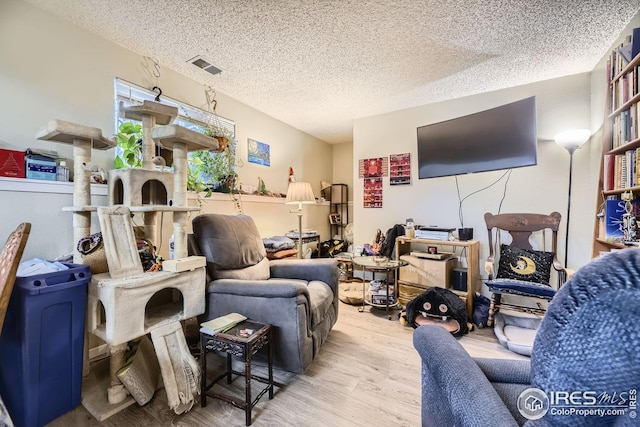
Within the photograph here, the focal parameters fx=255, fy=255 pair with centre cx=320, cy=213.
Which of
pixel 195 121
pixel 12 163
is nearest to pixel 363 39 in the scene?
pixel 195 121

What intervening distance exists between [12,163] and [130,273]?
1.05 metres

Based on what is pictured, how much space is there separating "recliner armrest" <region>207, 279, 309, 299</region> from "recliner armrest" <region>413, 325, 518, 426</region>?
75 centimetres

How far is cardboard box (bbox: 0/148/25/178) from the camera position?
1.50m

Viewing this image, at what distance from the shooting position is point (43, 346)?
116cm

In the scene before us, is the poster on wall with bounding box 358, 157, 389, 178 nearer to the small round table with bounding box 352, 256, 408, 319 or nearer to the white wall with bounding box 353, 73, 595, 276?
the white wall with bounding box 353, 73, 595, 276

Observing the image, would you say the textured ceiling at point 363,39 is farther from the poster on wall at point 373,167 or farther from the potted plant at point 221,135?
the poster on wall at point 373,167

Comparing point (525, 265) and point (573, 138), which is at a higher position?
point (573, 138)

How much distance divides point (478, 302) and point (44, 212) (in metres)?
3.53

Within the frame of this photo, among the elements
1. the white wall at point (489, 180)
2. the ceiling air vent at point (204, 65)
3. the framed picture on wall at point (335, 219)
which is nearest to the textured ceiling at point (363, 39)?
the ceiling air vent at point (204, 65)

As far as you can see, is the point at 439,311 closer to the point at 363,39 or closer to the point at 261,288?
the point at 261,288

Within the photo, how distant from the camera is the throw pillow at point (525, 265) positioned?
227 cm

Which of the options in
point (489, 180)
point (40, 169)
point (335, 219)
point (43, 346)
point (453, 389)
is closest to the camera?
point (453, 389)

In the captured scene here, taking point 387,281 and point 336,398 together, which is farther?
point 387,281

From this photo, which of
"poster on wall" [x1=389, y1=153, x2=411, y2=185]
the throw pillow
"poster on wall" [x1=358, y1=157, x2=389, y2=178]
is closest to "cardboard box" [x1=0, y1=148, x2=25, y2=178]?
"poster on wall" [x1=358, y1=157, x2=389, y2=178]
